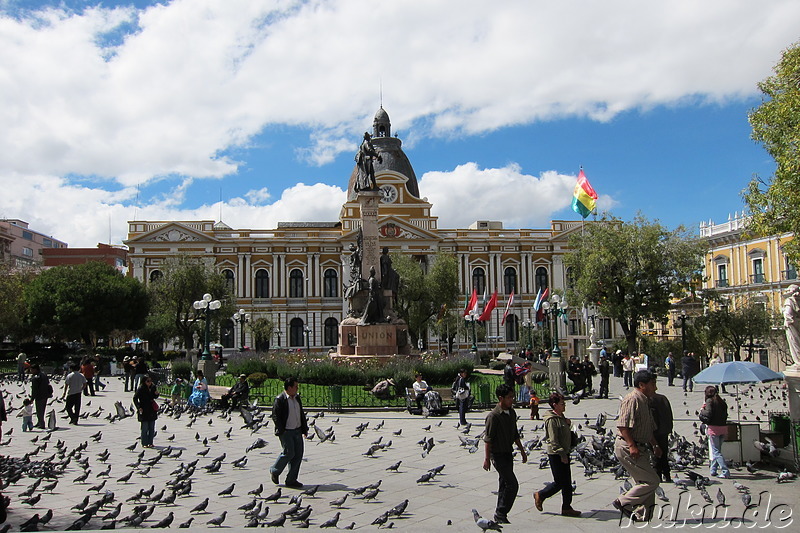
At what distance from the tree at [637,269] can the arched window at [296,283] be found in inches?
1186

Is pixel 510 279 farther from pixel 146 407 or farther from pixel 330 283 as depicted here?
pixel 146 407

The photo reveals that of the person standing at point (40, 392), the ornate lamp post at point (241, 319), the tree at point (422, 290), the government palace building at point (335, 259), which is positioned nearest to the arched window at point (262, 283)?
the government palace building at point (335, 259)

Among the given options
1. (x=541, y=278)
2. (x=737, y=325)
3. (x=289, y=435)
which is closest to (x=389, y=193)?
(x=541, y=278)

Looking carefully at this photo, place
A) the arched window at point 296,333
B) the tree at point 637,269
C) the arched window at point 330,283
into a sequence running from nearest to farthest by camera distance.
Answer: the tree at point 637,269, the arched window at point 296,333, the arched window at point 330,283

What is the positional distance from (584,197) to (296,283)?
29475 mm

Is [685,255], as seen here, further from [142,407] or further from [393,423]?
[142,407]

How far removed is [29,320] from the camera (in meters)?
40.7

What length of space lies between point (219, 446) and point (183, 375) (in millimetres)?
14156

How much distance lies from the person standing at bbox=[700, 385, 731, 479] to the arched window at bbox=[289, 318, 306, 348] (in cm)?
5033

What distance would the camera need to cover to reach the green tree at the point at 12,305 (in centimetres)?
4222

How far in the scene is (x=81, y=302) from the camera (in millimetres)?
40781

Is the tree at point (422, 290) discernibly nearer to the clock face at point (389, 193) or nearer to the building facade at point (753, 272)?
the clock face at point (389, 193)

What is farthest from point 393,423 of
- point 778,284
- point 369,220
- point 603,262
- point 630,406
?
point 778,284

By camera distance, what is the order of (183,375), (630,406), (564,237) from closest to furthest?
(630,406) → (183,375) → (564,237)
